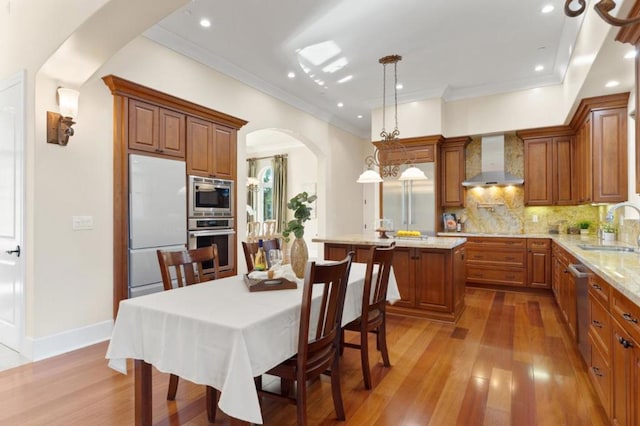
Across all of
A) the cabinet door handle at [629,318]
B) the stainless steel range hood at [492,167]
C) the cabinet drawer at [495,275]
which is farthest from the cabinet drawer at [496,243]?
the cabinet door handle at [629,318]

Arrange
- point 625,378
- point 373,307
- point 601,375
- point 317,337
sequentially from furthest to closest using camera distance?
point 373,307, point 601,375, point 317,337, point 625,378

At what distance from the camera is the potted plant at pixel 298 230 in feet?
7.79

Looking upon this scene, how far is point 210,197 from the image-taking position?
14.4ft

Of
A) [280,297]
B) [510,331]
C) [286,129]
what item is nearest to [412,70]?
[286,129]

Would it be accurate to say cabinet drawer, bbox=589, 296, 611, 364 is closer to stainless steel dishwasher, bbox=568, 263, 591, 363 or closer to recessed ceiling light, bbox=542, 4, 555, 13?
stainless steel dishwasher, bbox=568, 263, 591, 363

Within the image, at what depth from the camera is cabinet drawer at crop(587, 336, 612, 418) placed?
1.95 meters

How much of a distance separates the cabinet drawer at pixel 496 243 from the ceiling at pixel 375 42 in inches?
97.4

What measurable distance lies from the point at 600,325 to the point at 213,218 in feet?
12.8

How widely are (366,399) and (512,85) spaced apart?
214 inches

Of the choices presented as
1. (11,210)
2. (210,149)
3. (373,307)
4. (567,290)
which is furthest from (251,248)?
(567,290)

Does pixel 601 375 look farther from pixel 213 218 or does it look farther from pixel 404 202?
pixel 404 202

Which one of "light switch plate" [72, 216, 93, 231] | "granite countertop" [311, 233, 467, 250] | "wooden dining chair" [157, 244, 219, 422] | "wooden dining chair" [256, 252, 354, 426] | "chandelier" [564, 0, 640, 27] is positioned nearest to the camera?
"chandelier" [564, 0, 640, 27]

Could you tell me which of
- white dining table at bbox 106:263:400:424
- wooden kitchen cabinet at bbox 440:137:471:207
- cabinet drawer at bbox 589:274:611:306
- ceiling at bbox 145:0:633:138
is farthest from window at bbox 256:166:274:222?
cabinet drawer at bbox 589:274:611:306

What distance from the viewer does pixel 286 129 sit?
19.7 ft
